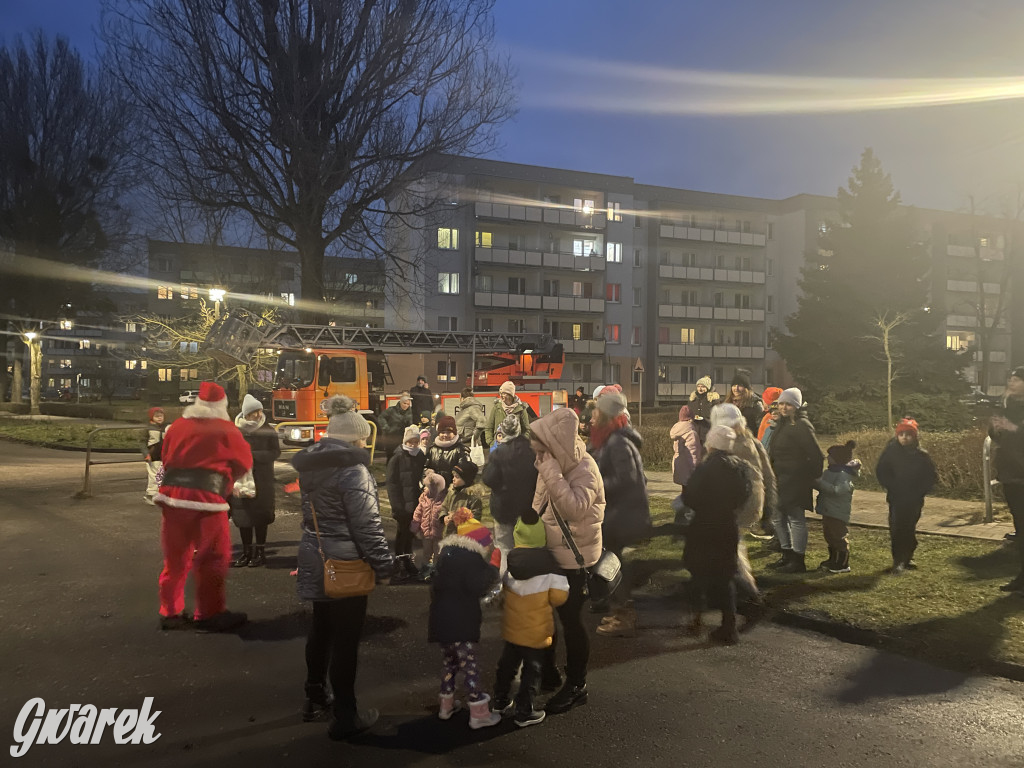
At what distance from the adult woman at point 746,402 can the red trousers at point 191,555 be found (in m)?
6.15

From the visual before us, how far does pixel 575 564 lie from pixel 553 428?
0.83m

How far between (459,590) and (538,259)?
42.0 metres

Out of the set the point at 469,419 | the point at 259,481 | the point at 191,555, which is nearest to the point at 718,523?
the point at 191,555

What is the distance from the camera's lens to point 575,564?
14.2 feet

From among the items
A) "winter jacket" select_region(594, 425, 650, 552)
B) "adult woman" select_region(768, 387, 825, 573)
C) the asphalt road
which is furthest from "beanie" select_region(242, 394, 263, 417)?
"adult woman" select_region(768, 387, 825, 573)

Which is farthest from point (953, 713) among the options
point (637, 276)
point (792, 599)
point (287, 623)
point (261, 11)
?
point (637, 276)

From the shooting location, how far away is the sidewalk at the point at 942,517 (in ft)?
28.5

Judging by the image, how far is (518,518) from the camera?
4.37 meters

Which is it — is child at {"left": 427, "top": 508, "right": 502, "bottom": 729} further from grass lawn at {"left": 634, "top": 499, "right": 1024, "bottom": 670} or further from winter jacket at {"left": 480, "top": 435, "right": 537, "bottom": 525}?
grass lawn at {"left": 634, "top": 499, "right": 1024, "bottom": 670}

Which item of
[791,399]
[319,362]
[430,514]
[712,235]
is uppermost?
[712,235]

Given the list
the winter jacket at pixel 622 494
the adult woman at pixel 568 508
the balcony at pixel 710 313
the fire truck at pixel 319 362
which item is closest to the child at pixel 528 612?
the adult woman at pixel 568 508

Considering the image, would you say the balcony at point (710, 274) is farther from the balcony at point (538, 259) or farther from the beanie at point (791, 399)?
the beanie at point (791, 399)

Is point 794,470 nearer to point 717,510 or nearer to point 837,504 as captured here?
point 837,504

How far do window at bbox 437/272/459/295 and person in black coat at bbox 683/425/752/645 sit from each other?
38.6 metres
